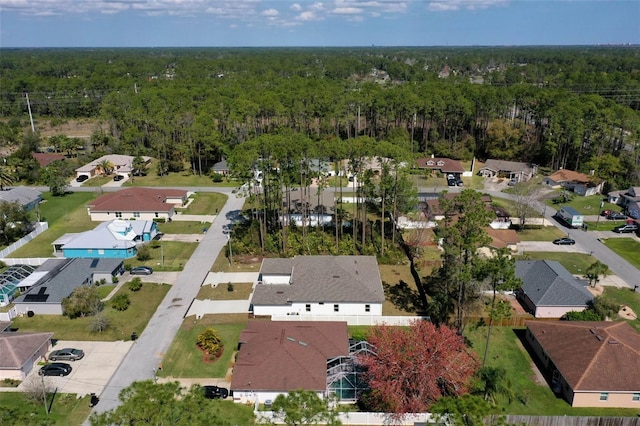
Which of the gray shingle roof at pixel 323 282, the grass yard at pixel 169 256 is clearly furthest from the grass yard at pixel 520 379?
the grass yard at pixel 169 256

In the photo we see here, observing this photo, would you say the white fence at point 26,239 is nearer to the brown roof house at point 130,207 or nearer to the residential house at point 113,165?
the brown roof house at point 130,207

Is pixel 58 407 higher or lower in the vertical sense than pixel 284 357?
lower

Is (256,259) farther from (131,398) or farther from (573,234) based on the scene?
(573,234)

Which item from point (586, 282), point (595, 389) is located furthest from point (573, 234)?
point (595, 389)

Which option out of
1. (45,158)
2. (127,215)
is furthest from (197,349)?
(45,158)

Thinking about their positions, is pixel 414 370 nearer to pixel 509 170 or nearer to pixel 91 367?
pixel 91 367

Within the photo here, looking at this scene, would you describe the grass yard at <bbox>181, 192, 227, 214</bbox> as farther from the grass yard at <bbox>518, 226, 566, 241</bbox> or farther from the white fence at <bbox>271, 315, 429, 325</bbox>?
the grass yard at <bbox>518, 226, 566, 241</bbox>

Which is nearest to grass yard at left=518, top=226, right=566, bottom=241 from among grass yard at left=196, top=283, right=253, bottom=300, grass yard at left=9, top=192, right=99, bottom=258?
grass yard at left=196, top=283, right=253, bottom=300
